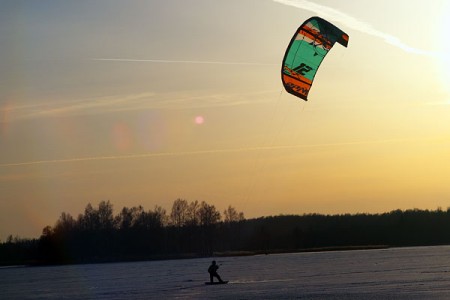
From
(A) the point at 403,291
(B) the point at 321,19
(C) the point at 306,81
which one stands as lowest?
(A) the point at 403,291

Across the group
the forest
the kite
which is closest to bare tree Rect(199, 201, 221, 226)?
the forest

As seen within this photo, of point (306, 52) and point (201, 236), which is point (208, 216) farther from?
point (306, 52)

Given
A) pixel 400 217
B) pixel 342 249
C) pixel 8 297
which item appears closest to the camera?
pixel 8 297

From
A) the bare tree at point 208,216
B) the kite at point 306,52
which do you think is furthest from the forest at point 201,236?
the kite at point 306,52

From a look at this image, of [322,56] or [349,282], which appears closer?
[322,56]

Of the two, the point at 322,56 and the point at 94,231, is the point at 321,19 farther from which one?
the point at 94,231

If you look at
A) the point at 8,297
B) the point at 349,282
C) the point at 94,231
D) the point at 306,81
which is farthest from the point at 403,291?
the point at 94,231

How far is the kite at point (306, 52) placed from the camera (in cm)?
2373

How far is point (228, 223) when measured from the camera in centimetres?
12362

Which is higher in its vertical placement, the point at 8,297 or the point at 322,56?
the point at 322,56

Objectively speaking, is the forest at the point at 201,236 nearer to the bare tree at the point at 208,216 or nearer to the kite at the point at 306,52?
the bare tree at the point at 208,216

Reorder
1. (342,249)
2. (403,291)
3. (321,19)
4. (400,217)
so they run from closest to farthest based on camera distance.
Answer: (321,19)
(403,291)
(342,249)
(400,217)

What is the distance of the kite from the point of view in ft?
77.9

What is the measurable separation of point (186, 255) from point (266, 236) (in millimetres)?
→ 10728
